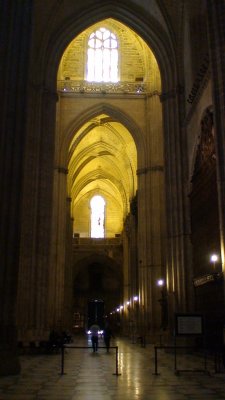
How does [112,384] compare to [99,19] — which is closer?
[112,384]

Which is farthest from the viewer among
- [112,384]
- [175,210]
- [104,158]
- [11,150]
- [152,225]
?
[104,158]

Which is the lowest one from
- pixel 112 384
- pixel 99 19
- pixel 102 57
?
pixel 112 384

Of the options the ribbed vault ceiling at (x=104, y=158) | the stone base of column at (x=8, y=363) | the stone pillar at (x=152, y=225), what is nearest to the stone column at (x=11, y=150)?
the stone base of column at (x=8, y=363)

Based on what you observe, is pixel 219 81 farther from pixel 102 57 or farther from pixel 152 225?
pixel 102 57

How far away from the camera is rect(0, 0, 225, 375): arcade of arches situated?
472 inches

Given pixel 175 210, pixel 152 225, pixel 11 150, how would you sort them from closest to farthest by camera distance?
pixel 11 150
pixel 175 210
pixel 152 225

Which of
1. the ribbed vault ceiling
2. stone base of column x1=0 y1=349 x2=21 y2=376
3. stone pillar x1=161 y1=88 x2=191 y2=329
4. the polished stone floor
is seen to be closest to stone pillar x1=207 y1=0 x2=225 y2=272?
the polished stone floor

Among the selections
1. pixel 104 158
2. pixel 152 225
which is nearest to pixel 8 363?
pixel 152 225

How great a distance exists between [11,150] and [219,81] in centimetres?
589

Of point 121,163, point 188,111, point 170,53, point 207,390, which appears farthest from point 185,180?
point 121,163

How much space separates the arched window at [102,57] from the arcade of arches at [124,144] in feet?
0.25

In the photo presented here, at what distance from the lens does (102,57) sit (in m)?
31.6

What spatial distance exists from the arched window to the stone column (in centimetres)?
1886

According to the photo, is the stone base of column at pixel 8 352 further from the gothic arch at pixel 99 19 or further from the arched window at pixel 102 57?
the arched window at pixel 102 57
